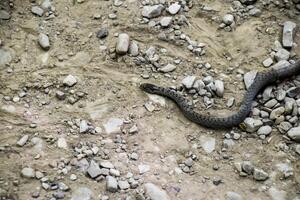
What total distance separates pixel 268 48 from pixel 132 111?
5.00 feet

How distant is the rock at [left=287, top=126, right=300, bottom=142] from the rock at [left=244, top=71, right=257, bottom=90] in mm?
618

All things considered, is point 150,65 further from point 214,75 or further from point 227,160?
point 227,160

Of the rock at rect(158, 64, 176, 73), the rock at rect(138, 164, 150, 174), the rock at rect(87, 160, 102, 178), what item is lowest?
the rock at rect(138, 164, 150, 174)

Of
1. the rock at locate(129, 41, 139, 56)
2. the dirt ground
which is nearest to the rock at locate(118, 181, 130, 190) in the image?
the dirt ground

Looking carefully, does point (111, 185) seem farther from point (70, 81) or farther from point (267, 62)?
point (267, 62)

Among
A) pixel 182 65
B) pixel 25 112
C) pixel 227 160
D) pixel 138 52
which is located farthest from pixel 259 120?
pixel 25 112

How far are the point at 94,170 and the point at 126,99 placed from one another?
0.86 meters

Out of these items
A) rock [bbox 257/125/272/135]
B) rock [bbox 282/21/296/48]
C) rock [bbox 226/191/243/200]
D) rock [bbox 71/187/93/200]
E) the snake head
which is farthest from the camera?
rock [bbox 282/21/296/48]

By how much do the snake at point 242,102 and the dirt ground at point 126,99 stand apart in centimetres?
7

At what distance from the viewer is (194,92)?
211 inches

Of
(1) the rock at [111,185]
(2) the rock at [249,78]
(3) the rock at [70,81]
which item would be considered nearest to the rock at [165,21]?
(2) the rock at [249,78]

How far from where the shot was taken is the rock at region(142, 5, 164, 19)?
566cm

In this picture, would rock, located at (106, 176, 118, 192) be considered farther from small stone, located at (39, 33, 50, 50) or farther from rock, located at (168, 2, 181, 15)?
rock, located at (168, 2, 181, 15)

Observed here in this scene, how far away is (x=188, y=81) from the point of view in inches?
211
